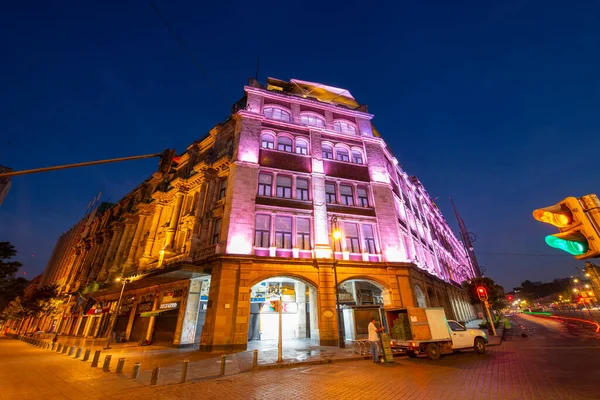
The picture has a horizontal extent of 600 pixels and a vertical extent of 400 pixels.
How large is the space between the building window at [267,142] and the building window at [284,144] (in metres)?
0.56

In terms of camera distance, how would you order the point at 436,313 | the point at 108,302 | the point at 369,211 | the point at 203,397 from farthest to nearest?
the point at 108,302
the point at 369,211
the point at 436,313
the point at 203,397

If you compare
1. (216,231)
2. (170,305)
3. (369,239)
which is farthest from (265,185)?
(170,305)

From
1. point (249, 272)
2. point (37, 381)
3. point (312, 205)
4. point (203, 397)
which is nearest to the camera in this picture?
point (203, 397)

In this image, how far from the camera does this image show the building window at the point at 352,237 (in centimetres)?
2109

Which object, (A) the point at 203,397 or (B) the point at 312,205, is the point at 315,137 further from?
(A) the point at 203,397

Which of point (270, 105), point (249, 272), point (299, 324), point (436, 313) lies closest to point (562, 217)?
point (436, 313)

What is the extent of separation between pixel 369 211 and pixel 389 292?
22.5 feet

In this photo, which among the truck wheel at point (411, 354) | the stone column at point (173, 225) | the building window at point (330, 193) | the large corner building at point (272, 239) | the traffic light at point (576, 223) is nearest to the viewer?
the traffic light at point (576, 223)

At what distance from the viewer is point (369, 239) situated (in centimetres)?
2202

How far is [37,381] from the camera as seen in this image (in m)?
9.32

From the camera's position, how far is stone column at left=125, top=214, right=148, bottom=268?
28.3 metres

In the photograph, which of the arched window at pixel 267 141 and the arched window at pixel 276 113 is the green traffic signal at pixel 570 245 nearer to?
the arched window at pixel 267 141

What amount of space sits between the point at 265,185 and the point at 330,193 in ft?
19.0

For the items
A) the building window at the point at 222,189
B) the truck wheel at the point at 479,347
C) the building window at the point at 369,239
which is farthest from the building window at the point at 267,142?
the truck wheel at the point at 479,347
